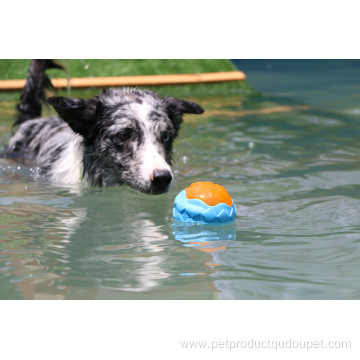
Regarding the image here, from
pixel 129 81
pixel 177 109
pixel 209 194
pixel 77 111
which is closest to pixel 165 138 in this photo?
pixel 177 109

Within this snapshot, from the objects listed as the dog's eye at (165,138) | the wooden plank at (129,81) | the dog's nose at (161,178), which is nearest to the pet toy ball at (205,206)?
the dog's nose at (161,178)

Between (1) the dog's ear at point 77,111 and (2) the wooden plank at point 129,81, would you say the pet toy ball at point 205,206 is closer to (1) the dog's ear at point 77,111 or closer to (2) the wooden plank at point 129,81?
(1) the dog's ear at point 77,111

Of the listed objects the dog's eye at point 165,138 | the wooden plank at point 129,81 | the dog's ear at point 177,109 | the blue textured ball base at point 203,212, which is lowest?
the blue textured ball base at point 203,212

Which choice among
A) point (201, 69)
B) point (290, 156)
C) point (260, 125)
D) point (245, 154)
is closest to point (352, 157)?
point (290, 156)

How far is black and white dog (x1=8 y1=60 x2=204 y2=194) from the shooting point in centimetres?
524

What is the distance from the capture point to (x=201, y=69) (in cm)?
1248

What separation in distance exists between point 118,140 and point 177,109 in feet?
2.76

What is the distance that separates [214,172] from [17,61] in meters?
6.54

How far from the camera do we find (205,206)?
459 centimetres

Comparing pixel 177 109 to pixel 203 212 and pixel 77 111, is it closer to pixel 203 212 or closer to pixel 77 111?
pixel 77 111

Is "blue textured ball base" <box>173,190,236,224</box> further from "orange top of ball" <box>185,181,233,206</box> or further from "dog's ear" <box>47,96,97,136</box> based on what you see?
"dog's ear" <box>47,96,97,136</box>

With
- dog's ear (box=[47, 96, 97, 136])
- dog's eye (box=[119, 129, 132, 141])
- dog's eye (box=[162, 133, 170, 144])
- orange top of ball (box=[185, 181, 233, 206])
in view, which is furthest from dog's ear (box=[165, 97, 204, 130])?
orange top of ball (box=[185, 181, 233, 206])

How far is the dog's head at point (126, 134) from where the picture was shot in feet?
17.0
